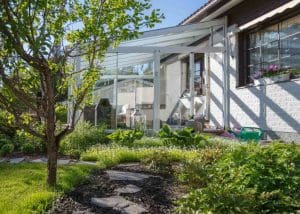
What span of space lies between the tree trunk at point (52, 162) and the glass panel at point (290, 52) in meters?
6.83

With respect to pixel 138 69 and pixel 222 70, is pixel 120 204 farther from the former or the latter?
pixel 222 70

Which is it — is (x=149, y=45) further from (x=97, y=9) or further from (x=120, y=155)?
(x=97, y=9)

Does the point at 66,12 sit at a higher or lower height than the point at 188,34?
lower

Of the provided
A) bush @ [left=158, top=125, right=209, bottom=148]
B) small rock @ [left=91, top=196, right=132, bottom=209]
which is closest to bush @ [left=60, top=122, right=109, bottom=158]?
bush @ [left=158, top=125, right=209, bottom=148]

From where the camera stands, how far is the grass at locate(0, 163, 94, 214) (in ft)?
14.8

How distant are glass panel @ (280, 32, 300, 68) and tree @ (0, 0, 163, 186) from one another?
6129 mm

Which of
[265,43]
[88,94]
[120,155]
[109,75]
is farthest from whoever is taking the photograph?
[109,75]

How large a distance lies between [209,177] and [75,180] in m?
1.78

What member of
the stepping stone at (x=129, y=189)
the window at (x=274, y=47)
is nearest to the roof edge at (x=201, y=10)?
the window at (x=274, y=47)

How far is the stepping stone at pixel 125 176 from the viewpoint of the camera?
583 centimetres

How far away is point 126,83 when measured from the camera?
45.8 feet

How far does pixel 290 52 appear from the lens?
1055 cm

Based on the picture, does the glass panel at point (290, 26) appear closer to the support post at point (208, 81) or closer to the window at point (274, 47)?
the window at point (274, 47)

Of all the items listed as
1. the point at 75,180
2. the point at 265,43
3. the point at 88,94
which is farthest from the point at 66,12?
the point at 265,43
